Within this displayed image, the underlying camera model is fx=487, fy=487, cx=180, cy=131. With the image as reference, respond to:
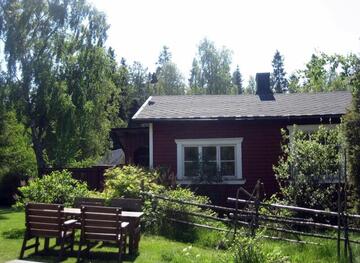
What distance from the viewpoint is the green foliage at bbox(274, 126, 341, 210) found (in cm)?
1266

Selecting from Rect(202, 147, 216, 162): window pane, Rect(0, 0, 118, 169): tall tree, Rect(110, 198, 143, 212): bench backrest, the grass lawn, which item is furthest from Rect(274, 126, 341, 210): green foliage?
Rect(0, 0, 118, 169): tall tree

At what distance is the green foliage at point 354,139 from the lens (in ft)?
35.2

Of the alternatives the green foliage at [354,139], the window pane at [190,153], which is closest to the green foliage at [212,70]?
the window pane at [190,153]

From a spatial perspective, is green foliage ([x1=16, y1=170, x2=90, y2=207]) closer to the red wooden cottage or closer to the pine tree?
the red wooden cottage

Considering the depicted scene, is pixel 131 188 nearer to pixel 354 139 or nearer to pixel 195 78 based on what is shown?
pixel 354 139

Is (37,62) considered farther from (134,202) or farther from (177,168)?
(134,202)

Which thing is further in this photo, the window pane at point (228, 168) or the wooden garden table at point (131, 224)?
the window pane at point (228, 168)

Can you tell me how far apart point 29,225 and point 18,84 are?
73.3 ft

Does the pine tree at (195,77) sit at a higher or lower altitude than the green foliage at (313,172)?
higher

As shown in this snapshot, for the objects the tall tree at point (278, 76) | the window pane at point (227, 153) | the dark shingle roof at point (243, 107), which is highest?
the tall tree at point (278, 76)

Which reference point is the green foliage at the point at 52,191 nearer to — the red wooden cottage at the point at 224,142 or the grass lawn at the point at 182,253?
the grass lawn at the point at 182,253

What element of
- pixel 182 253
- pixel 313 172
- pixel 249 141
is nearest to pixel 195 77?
pixel 249 141

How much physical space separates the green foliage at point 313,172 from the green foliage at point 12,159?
17170 millimetres

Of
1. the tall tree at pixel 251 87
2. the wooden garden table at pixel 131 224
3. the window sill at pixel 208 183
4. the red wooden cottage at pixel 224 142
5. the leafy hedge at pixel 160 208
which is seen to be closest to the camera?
the wooden garden table at pixel 131 224
